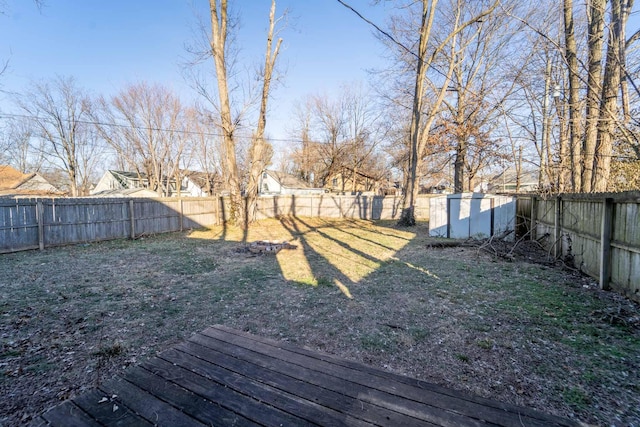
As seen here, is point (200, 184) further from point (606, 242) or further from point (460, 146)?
point (606, 242)

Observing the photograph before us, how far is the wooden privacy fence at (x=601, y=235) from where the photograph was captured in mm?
3520

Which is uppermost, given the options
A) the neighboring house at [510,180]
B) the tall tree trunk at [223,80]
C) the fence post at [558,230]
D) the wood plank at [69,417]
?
the tall tree trunk at [223,80]

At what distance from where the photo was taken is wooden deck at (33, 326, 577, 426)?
4.42 ft

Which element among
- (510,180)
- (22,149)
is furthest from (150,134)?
(510,180)

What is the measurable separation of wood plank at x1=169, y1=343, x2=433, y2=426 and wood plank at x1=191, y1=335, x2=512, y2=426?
0.04m

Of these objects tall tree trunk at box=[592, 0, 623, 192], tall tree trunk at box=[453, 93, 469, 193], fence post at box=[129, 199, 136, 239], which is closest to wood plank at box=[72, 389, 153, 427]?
tall tree trunk at box=[592, 0, 623, 192]

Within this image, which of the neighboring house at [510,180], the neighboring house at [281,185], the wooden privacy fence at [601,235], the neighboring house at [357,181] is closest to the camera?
the wooden privacy fence at [601,235]

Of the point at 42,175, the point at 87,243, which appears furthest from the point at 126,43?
the point at 42,175

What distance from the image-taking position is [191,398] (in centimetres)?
149

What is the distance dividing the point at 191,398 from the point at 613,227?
5.28m

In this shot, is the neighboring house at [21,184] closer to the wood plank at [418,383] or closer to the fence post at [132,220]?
the fence post at [132,220]

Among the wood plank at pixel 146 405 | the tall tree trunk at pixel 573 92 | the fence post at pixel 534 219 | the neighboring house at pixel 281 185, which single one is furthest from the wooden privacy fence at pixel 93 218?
the neighboring house at pixel 281 185

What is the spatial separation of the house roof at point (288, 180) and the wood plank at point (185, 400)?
3123cm

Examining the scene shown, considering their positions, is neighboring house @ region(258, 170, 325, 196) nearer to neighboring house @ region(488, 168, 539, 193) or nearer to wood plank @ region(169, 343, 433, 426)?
Answer: neighboring house @ region(488, 168, 539, 193)
